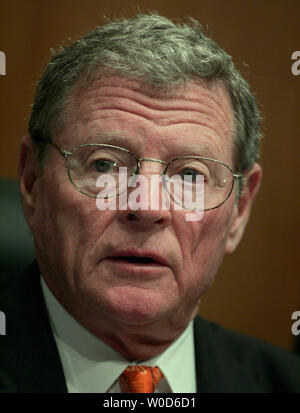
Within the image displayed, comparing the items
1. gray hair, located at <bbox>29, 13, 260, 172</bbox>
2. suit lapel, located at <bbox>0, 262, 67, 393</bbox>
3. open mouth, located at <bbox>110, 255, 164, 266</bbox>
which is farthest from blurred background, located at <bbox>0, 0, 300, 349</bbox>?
open mouth, located at <bbox>110, 255, 164, 266</bbox>

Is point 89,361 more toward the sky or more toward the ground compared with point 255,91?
more toward the ground

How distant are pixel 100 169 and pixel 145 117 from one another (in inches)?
5.8

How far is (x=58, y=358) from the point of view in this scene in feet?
4.38

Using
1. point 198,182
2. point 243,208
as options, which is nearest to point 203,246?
point 198,182

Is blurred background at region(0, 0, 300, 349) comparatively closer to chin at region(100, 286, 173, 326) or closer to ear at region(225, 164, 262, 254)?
ear at region(225, 164, 262, 254)

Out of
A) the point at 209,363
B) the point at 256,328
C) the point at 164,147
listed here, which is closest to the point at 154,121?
the point at 164,147

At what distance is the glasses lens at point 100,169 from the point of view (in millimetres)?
1269

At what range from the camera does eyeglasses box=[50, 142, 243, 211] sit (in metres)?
1.27

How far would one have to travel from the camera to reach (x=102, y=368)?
4.46 ft

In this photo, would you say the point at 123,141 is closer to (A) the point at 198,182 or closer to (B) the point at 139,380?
(A) the point at 198,182

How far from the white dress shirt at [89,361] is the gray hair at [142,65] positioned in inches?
15.2

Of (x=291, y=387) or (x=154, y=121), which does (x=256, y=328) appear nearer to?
(x=291, y=387)

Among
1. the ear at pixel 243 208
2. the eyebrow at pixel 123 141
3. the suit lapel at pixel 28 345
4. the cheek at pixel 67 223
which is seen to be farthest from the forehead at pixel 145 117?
the suit lapel at pixel 28 345

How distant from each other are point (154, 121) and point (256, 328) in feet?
2.76
